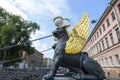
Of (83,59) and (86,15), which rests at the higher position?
(86,15)

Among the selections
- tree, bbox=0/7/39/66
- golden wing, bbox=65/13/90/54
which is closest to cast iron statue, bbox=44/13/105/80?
golden wing, bbox=65/13/90/54

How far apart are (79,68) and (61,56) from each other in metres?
0.30

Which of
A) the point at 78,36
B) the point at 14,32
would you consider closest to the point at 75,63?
the point at 78,36

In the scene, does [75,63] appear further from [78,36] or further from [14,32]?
[14,32]

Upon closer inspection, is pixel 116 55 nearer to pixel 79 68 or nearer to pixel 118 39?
pixel 118 39

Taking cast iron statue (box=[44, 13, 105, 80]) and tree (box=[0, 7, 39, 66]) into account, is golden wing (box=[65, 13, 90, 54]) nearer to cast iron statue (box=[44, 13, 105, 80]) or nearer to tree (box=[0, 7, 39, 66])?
cast iron statue (box=[44, 13, 105, 80])

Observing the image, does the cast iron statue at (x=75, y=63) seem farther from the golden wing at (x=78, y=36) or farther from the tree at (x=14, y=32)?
the tree at (x=14, y=32)

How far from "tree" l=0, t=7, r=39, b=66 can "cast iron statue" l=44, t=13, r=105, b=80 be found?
47.1ft

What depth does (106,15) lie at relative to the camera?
15.6 metres

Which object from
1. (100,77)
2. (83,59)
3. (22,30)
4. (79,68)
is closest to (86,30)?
(83,59)

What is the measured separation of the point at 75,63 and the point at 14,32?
15135 mm

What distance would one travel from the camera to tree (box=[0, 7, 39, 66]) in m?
15.1

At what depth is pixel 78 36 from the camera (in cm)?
178

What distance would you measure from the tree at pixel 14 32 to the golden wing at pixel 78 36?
14.4m
